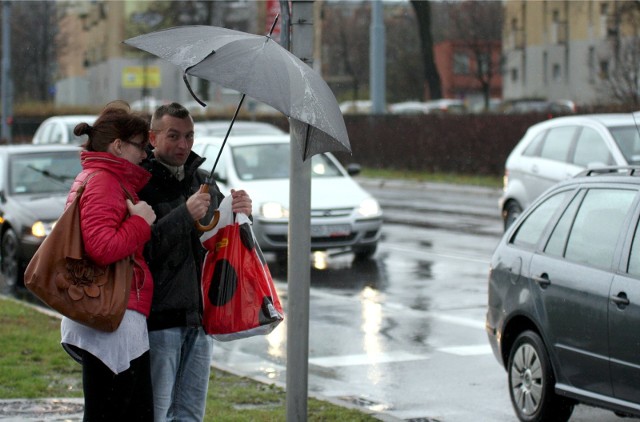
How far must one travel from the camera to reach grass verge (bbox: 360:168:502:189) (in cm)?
2992

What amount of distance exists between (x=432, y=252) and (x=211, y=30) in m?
11.9

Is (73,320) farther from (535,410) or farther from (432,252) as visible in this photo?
(432,252)

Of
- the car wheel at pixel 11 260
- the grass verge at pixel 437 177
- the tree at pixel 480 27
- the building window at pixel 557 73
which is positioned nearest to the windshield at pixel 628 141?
the car wheel at pixel 11 260

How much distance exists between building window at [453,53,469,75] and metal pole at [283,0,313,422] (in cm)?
7811

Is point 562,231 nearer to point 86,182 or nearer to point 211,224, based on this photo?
point 211,224

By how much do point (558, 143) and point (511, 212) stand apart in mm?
1539

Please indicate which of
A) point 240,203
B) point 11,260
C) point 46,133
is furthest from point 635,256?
point 46,133

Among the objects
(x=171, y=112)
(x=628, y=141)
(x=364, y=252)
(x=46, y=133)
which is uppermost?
(x=171, y=112)

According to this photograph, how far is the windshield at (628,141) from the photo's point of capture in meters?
14.7

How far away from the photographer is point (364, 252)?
53.1 feet

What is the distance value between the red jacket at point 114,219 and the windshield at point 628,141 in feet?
35.1

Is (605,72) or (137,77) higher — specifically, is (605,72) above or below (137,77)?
above

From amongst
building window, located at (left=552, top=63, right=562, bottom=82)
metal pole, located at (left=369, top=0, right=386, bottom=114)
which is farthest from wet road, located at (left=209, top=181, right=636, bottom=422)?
building window, located at (left=552, top=63, right=562, bottom=82)

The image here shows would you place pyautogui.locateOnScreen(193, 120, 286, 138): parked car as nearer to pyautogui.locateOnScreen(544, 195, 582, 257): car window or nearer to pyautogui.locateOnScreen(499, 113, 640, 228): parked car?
pyautogui.locateOnScreen(499, 113, 640, 228): parked car
